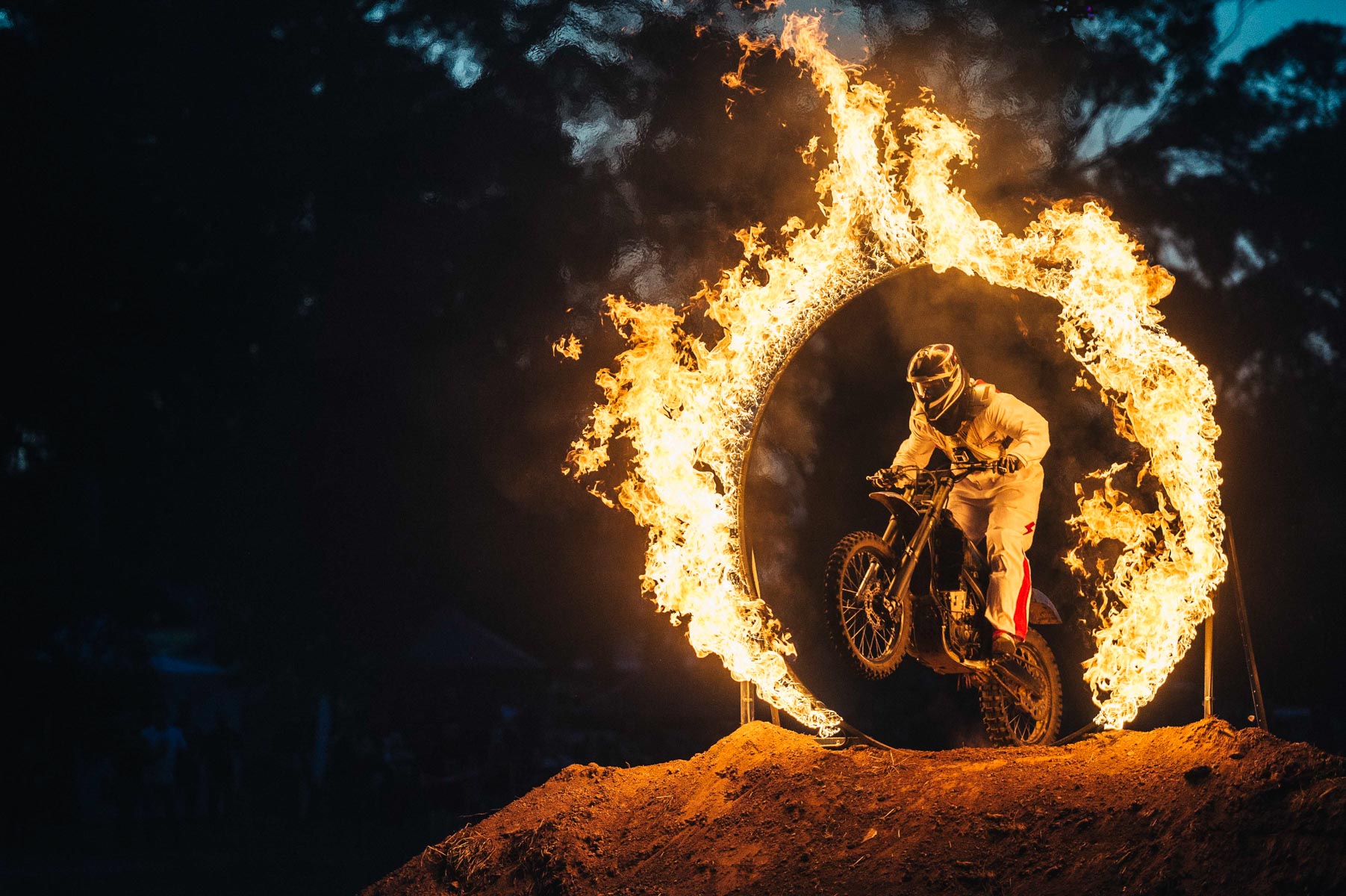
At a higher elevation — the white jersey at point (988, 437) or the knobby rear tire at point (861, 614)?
the white jersey at point (988, 437)

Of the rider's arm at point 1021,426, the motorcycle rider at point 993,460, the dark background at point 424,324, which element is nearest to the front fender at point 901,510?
the motorcycle rider at point 993,460

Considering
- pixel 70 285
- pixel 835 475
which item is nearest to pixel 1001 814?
pixel 835 475

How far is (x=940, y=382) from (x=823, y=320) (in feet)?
4.28

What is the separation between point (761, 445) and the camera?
13.3 meters

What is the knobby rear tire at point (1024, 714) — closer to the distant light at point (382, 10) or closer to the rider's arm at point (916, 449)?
the rider's arm at point (916, 449)

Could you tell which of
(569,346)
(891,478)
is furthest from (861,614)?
(569,346)

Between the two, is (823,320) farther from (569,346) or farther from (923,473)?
(569,346)

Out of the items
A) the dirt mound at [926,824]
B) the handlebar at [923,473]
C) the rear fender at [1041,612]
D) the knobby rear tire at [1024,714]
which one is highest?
the handlebar at [923,473]

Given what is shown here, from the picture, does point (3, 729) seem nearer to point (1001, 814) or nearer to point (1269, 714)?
point (1001, 814)

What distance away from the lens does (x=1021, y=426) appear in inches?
323

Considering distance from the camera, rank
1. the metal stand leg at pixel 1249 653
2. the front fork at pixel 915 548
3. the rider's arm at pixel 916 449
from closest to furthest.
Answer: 1. the metal stand leg at pixel 1249 653
2. the front fork at pixel 915 548
3. the rider's arm at pixel 916 449

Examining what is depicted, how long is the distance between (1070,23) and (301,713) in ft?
46.7

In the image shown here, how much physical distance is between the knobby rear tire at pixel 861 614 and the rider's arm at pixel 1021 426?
1.24 meters

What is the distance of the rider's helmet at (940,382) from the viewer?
27.2ft
